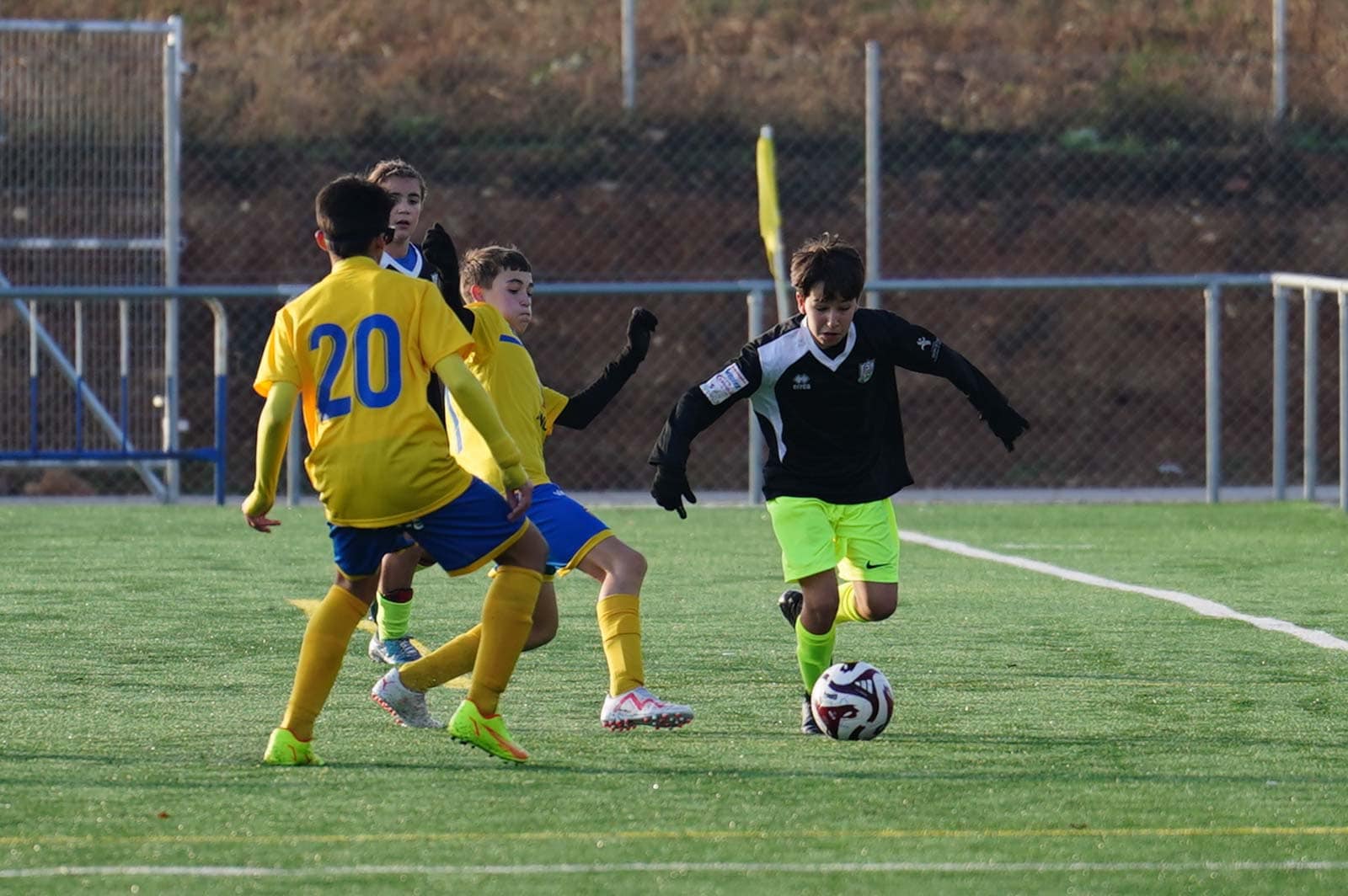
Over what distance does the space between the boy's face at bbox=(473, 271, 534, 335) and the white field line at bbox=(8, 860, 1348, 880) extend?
93.4 inches

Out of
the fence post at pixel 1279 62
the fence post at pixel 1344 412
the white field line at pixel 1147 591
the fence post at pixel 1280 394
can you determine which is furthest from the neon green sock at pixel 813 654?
the fence post at pixel 1279 62

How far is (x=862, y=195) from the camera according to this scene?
21938mm

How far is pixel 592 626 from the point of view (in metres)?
8.67

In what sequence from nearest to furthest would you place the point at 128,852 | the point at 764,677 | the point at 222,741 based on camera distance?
the point at 128,852
the point at 222,741
the point at 764,677

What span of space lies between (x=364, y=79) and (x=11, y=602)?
45.8ft

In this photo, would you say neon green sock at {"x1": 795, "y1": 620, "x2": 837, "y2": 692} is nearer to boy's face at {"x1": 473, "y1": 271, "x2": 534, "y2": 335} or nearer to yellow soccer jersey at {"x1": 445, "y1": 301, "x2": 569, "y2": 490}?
yellow soccer jersey at {"x1": 445, "y1": 301, "x2": 569, "y2": 490}

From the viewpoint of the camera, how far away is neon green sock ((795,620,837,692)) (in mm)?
6582

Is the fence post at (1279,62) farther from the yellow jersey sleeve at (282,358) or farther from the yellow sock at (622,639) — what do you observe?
the yellow jersey sleeve at (282,358)

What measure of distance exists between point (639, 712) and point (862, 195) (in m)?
16.2

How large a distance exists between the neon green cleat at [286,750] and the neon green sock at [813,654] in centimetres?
157

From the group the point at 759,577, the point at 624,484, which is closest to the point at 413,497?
the point at 759,577

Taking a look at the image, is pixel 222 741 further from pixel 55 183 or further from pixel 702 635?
pixel 55 183

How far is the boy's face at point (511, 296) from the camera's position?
259 inches

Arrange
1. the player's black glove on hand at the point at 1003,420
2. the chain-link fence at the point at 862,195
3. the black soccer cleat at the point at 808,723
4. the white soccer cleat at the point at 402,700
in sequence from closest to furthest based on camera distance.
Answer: the white soccer cleat at the point at 402,700 → the black soccer cleat at the point at 808,723 → the player's black glove on hand at the point at 1003,420 → the chain-link fence at the point at 862,195
